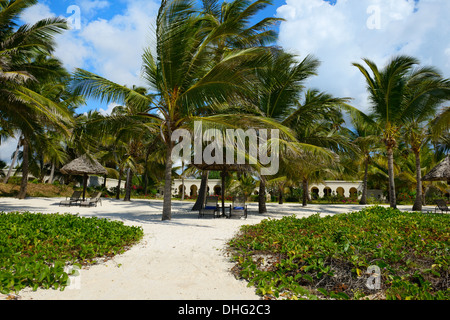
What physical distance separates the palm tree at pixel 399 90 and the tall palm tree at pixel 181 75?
940 cm

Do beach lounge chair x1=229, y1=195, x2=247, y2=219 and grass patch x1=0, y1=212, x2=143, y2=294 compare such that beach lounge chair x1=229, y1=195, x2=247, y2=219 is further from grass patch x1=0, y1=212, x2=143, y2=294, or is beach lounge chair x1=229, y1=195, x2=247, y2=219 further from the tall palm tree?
grass patch x1=0, y1=212, x2=143, y2=294

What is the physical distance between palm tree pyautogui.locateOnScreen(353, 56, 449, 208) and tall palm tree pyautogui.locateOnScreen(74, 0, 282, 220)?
9.40 m

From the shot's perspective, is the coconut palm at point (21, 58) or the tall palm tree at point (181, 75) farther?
the coconut palm at point (21, 58)

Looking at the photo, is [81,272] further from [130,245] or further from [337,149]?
[337,149]

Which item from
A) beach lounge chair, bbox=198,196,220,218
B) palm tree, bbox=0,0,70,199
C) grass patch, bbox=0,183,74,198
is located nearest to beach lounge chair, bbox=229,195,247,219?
beach lounge chair, bbox=198,196,220,218

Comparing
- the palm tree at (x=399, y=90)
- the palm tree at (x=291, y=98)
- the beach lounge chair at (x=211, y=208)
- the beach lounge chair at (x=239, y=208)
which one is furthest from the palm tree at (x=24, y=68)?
the palm tree at (x=399, y=90)

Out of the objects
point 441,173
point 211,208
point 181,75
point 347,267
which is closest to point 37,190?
point 211,208

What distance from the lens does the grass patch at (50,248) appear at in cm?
321

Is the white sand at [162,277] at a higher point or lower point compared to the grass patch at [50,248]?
lower

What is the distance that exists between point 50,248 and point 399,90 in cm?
1581

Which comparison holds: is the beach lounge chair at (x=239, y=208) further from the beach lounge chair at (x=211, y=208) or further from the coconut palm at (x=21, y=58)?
the coconut palm at (x=21, y=58)

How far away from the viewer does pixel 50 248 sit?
14.3 ft

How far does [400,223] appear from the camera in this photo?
6.85 m

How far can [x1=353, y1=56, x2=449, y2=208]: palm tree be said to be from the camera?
45.4ft
